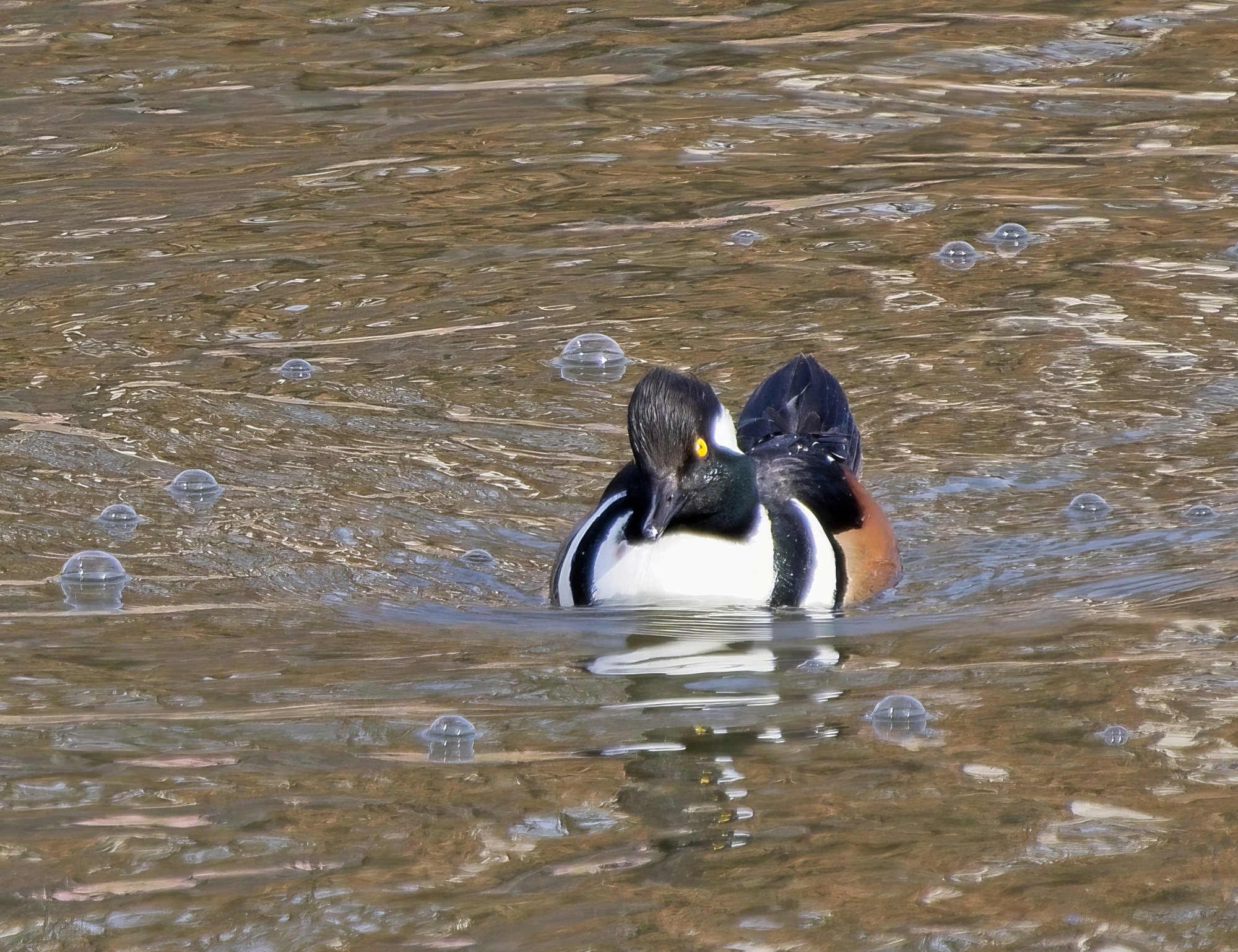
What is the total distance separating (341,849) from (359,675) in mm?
1293

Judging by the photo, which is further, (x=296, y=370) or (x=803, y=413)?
(x=296, y=370)

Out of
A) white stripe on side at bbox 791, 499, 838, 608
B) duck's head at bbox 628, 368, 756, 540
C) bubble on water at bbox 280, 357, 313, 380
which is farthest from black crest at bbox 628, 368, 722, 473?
bubble on water at bbox 280, 357, 313, 380

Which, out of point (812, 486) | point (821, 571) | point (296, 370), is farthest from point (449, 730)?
point (296, 370)

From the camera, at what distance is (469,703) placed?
533 cm

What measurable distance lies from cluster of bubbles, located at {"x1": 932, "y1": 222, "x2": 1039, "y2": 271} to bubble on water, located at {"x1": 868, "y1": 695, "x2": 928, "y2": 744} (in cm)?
540

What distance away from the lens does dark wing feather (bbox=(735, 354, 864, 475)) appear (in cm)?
761

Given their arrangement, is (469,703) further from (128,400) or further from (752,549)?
(128,400)

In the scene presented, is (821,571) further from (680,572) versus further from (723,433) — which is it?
(723,433)

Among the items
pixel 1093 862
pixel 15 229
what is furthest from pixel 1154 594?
pixel 15 229

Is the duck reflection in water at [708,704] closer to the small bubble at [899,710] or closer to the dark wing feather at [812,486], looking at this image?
the small bubble at [899,710]

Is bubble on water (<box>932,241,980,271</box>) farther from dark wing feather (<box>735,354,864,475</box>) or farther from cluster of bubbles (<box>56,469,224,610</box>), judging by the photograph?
cluster of bubbles (<box>56,469,224,610</box>)

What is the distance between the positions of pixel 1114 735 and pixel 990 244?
597cm

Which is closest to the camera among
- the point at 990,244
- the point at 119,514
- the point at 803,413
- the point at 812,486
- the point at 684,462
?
the point at 684,462

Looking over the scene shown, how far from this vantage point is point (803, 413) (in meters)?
7.72
